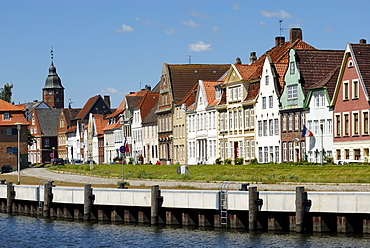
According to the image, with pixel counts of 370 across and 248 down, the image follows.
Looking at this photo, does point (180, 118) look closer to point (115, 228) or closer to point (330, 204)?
point (115, 228)

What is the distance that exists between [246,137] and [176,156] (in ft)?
80.0

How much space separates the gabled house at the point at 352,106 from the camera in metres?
79.1

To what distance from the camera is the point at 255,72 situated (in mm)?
98875

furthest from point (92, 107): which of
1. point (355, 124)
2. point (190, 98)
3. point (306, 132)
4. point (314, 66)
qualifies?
point (355, 124)

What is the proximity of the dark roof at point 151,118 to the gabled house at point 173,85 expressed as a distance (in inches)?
210

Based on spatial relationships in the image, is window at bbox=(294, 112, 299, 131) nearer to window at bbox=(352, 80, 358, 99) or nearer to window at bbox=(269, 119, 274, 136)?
window at bbox=(269, 119, 274, 136)

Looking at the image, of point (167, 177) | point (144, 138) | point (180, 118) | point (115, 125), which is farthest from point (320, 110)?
point (115, 125)

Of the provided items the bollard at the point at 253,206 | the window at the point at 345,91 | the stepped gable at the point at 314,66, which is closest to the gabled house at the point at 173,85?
the stepped gable at the point at 314,66

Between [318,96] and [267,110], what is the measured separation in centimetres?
952

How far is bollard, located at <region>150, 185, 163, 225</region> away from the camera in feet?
158

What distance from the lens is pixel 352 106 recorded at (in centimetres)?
8038

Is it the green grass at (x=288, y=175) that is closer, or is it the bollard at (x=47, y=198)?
the green grass at (x=288, y=175)

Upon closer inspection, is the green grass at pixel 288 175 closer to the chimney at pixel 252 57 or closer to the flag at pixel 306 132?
the flag at pixel 306 132

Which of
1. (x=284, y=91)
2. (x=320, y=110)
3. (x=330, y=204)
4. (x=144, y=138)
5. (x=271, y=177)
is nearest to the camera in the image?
(x=330, y=204)
